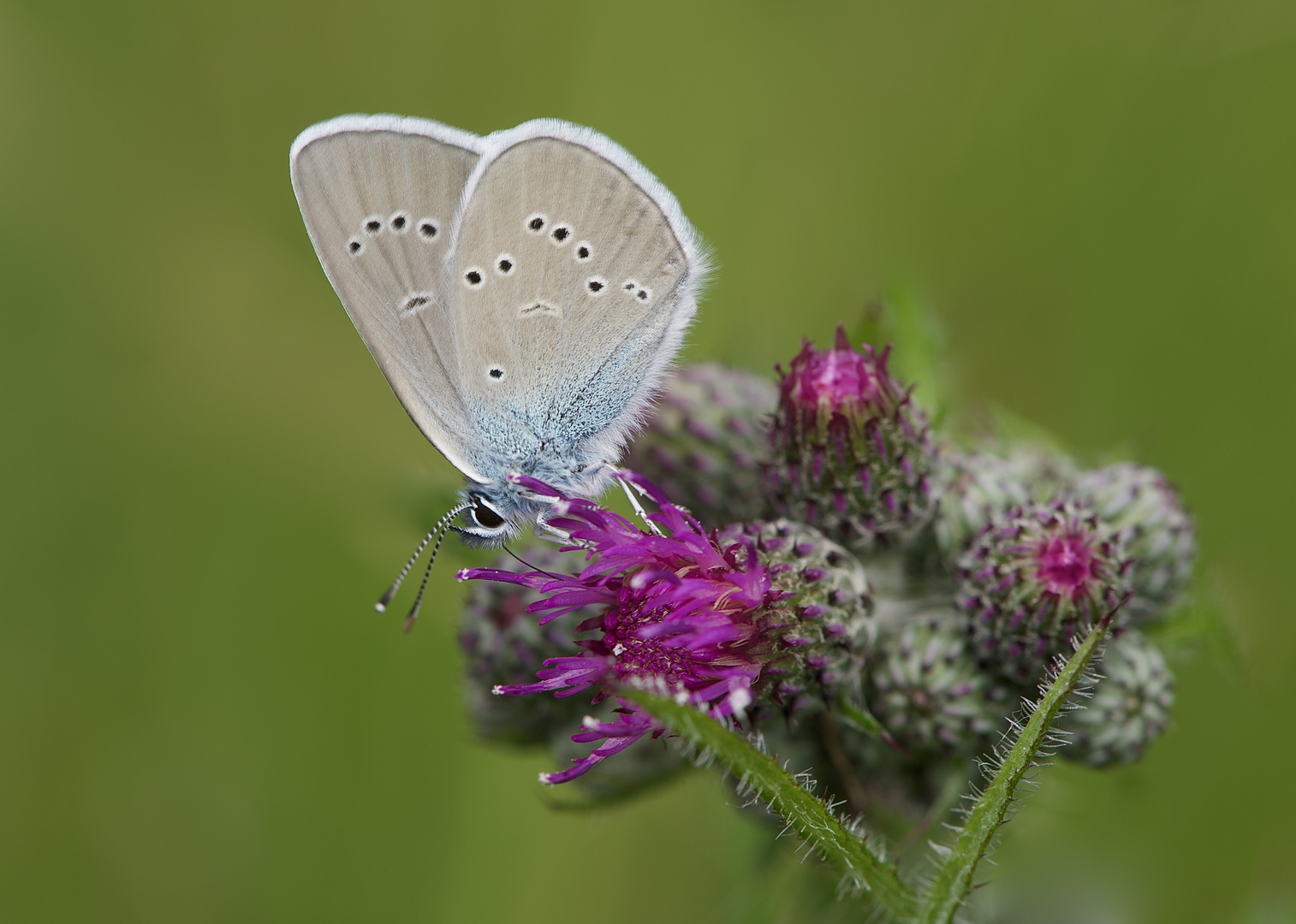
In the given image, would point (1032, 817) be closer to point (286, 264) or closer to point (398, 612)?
point (398, 612)

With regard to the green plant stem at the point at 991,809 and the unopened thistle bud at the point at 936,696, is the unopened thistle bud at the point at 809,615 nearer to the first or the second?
the unopened thistle bud at the point at 936,696

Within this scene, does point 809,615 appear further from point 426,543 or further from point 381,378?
point 381,378

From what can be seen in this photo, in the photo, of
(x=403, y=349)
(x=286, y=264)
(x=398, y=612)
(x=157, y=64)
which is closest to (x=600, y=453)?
(x=403, y=349)

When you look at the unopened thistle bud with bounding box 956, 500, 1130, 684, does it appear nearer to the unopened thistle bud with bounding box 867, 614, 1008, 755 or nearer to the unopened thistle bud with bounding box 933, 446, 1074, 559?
the unopened thistle bud with bounding box 867, 614, 1008, 755

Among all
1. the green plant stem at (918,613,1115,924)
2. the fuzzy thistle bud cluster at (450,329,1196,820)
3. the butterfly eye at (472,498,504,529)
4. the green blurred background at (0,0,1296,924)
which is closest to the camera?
the green plant stem at (918,613,1115,924)

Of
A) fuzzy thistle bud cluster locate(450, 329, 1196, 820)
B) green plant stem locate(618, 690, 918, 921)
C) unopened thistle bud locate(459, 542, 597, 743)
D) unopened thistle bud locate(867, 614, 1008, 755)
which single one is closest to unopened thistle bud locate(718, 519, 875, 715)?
fuzzy thistle bud cluster locate(450, 329, 1196, 820)

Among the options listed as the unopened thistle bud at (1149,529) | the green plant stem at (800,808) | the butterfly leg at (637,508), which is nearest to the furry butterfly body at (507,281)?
the butterfly leg at (637,508)
